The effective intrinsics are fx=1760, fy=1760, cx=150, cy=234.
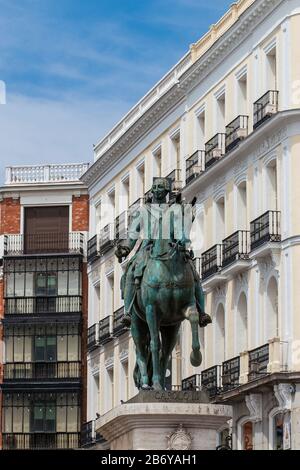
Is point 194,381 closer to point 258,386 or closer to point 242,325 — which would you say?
point 242,325

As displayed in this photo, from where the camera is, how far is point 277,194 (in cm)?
5619

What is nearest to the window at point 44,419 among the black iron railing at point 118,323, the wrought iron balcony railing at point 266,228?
the black iron railing at point 118,323

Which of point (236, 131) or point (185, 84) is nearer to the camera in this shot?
point (236, 131)

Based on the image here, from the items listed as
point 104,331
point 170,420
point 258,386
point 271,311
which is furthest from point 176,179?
point 170,420

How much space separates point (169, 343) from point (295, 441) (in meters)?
26.3

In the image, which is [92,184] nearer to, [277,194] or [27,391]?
[27,391]

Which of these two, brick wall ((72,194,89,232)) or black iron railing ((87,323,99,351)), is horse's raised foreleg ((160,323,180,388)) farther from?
brick wall ((72,194,89,232))

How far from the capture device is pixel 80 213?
86688 millimetres

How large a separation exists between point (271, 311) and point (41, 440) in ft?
95.5

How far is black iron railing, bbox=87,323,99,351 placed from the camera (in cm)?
7906

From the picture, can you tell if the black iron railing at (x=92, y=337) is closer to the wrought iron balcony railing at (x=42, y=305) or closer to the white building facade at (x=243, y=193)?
the wrought iron balcony railing at (x=42, y=305)

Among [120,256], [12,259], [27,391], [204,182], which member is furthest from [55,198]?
[120,256]

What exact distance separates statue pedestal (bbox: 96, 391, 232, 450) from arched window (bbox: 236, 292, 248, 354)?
3294 cm

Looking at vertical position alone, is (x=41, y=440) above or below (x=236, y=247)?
below
